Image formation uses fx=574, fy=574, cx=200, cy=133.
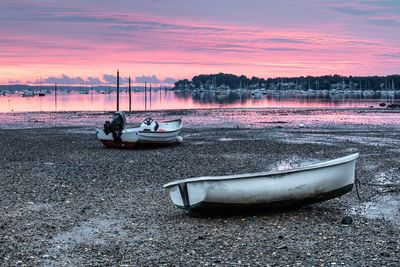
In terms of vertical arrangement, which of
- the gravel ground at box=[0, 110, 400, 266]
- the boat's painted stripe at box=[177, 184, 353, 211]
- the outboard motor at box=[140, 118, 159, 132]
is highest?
the outboard motor at box=[140, 118, 159, 132]

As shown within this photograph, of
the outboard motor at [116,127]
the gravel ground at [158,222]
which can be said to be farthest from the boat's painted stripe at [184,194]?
the outboard motor at [116,127]

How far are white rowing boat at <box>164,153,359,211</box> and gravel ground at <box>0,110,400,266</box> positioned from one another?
359mm

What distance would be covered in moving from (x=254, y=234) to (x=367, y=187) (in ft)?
20.0

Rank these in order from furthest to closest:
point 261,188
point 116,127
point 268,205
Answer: point 116,127, point 268,205, point 261,188

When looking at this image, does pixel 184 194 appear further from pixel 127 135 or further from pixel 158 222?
pixel 127 135

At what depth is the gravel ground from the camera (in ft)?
30.4

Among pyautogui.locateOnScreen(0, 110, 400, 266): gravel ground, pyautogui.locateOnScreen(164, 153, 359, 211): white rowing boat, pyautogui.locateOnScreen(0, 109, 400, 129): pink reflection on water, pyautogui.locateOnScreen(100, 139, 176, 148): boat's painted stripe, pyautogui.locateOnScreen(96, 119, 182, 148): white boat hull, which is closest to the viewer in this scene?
pyautogui.locateOnScreen(0, 110, 400, 266): gravel ground

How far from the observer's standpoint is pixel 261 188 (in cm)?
1160

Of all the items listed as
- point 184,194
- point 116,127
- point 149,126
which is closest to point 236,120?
point 149,126

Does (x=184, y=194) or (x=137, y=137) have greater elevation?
(x=137, y=137)

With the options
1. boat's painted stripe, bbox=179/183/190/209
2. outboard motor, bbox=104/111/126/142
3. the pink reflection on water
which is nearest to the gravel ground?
boat's painted stripe, bbox=179/183/190/209

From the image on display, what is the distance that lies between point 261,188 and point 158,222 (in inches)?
86.9

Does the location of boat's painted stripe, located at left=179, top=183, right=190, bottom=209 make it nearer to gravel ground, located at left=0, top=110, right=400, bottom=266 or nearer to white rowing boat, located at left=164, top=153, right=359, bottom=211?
white rowing boat, located at left=164, top=153, right=359, bottom=211

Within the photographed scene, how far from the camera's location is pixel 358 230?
1084 centimetres
